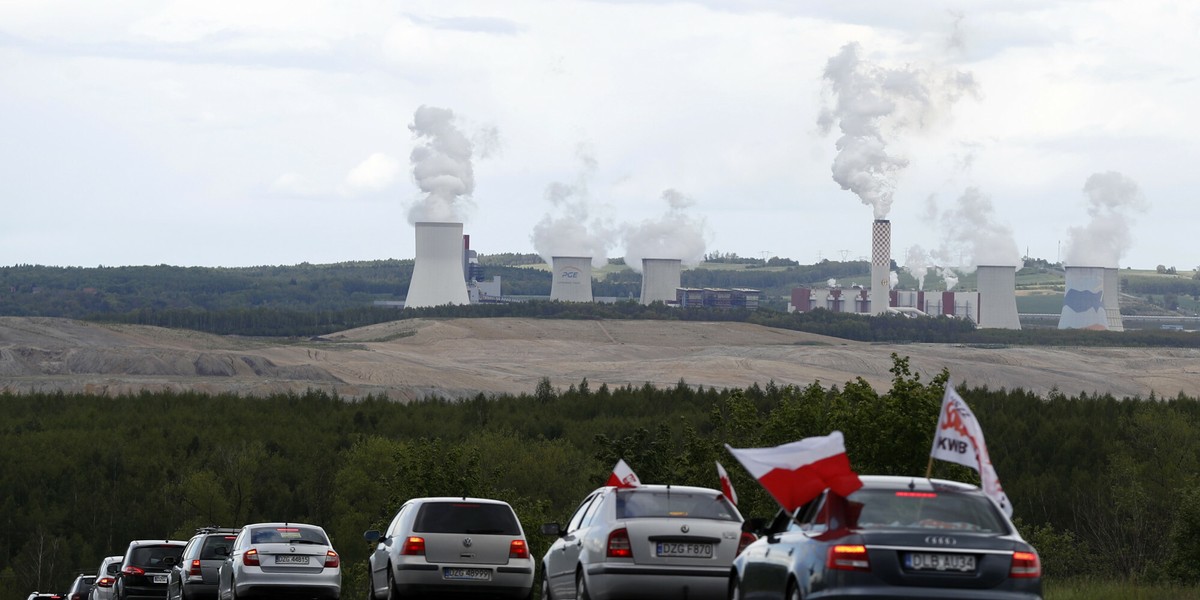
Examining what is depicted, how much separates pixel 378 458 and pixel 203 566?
58335 mm

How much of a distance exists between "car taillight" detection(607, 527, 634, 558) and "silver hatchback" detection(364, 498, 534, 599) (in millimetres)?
3540

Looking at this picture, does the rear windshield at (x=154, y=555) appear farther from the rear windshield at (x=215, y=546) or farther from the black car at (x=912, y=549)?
the black car at (x=912, y=549)

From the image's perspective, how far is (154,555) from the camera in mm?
29828

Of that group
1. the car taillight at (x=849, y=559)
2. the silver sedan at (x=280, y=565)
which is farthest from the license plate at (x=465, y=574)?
the car taillight at (x=849, y=559)

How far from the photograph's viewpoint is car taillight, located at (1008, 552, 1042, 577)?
13328 mm

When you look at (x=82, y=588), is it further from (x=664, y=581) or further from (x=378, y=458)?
(x=378, y=458)

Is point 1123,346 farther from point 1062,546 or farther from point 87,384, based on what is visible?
point 1062,546

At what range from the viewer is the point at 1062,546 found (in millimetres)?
55281

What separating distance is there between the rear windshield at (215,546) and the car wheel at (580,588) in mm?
9383

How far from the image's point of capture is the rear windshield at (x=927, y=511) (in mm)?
13648

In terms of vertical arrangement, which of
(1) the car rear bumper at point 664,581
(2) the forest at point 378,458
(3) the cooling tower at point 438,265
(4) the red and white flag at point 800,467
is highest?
(3) the cooling tower at point 438,265

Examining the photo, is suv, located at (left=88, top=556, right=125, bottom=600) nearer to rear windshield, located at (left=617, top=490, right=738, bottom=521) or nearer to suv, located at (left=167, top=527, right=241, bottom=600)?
suv, located at (left=167, top=527, right=241, bottom=600)

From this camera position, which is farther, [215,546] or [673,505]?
[215,546]

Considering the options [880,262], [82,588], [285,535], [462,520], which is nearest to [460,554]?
[462,520]
